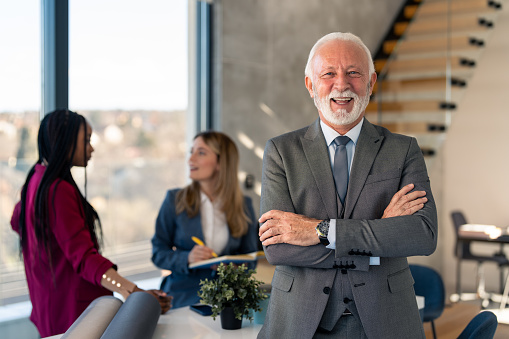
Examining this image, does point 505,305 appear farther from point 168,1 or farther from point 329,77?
point 329,77

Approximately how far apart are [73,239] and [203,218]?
1.08 meters

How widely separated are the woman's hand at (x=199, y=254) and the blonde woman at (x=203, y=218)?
2 centimetres

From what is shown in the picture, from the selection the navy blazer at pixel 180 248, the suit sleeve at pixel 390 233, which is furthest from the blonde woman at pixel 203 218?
the suit sleeve at pixel 390 233

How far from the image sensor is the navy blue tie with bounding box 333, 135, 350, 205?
6.35 ft

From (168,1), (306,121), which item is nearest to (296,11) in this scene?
(306,121)

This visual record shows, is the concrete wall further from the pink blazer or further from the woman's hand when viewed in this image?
the pink blazer

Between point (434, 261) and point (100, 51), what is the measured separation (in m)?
6.14

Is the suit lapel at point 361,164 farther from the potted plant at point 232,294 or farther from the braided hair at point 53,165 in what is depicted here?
the braided hair at point 53,165

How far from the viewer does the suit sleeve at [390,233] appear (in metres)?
1.78

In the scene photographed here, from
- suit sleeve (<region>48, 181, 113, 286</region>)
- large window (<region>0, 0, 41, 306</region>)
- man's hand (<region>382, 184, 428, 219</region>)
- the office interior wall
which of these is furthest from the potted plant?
the office interior wall

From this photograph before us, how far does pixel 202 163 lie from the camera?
11.5ft

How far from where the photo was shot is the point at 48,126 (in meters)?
2.62

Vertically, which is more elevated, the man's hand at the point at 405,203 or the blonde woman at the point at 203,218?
the man's hand at the point at 405,203

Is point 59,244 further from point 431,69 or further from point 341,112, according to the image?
point 431,69
